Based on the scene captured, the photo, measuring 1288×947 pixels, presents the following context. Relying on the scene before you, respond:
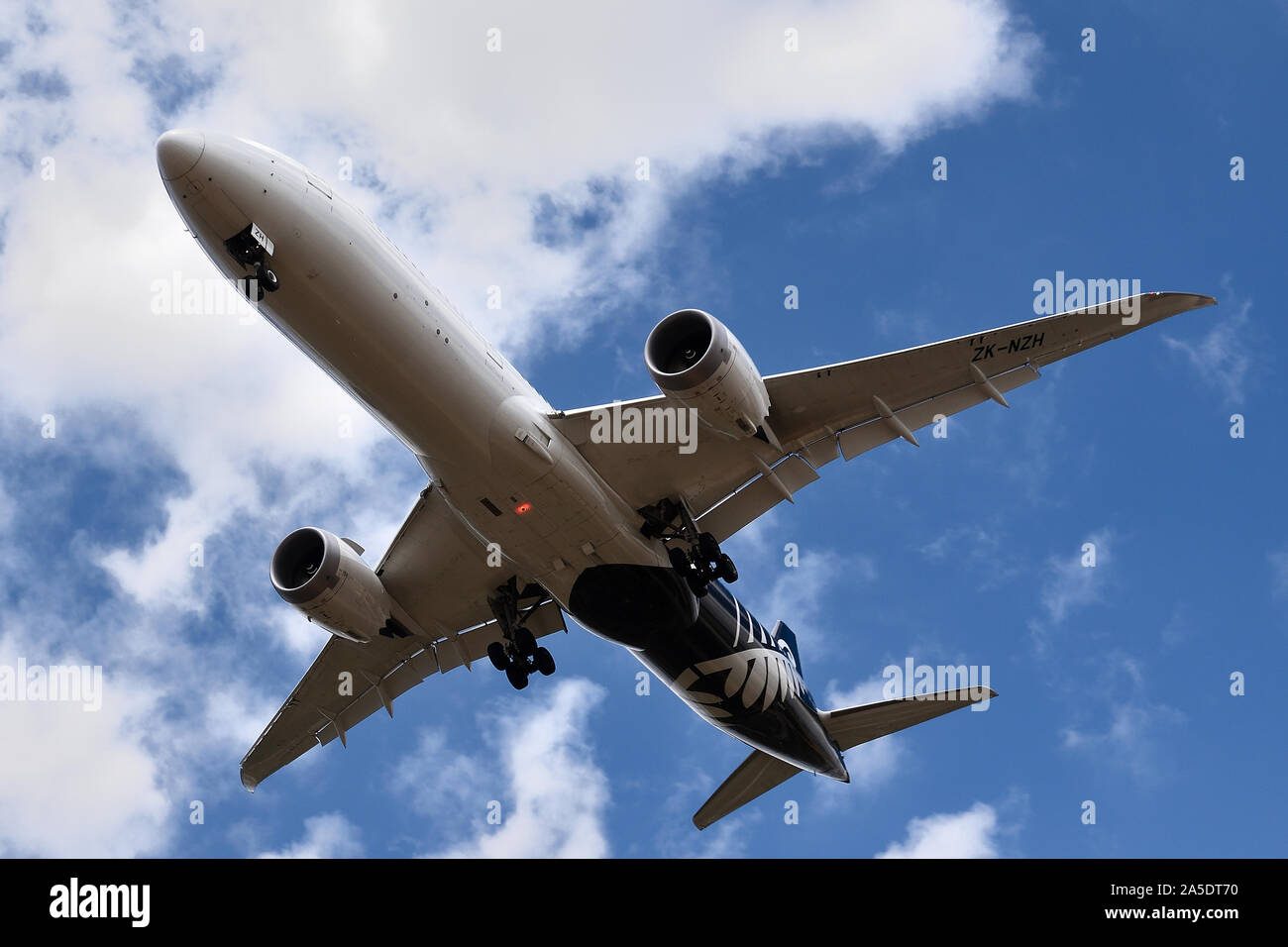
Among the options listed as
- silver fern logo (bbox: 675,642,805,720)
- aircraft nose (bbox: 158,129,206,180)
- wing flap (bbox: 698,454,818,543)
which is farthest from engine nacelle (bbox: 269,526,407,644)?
aircraft nose (bbox: 158,129,206,180)

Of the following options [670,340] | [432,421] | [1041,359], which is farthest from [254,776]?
[1041,359]

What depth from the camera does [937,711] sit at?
87.4 feet

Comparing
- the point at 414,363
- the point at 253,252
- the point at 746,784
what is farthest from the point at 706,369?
the point at 746,784

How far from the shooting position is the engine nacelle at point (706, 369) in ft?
63.6

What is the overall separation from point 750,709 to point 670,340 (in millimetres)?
8460

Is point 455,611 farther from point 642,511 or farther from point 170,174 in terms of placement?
point 170,174

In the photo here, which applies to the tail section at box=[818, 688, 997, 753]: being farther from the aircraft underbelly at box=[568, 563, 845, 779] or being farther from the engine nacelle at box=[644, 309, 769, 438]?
the engine nacelle at box=[644, 309, 769, 438]

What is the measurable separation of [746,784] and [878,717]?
12.2ft

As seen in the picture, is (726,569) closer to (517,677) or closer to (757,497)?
(757,497)

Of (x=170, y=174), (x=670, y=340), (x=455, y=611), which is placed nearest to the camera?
(x=170, y=174)

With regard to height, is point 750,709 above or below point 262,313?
below

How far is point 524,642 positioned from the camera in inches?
954

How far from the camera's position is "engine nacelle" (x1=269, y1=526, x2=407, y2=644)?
22797mm

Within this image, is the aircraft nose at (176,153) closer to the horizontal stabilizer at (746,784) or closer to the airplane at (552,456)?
the airplane at (552,456)
